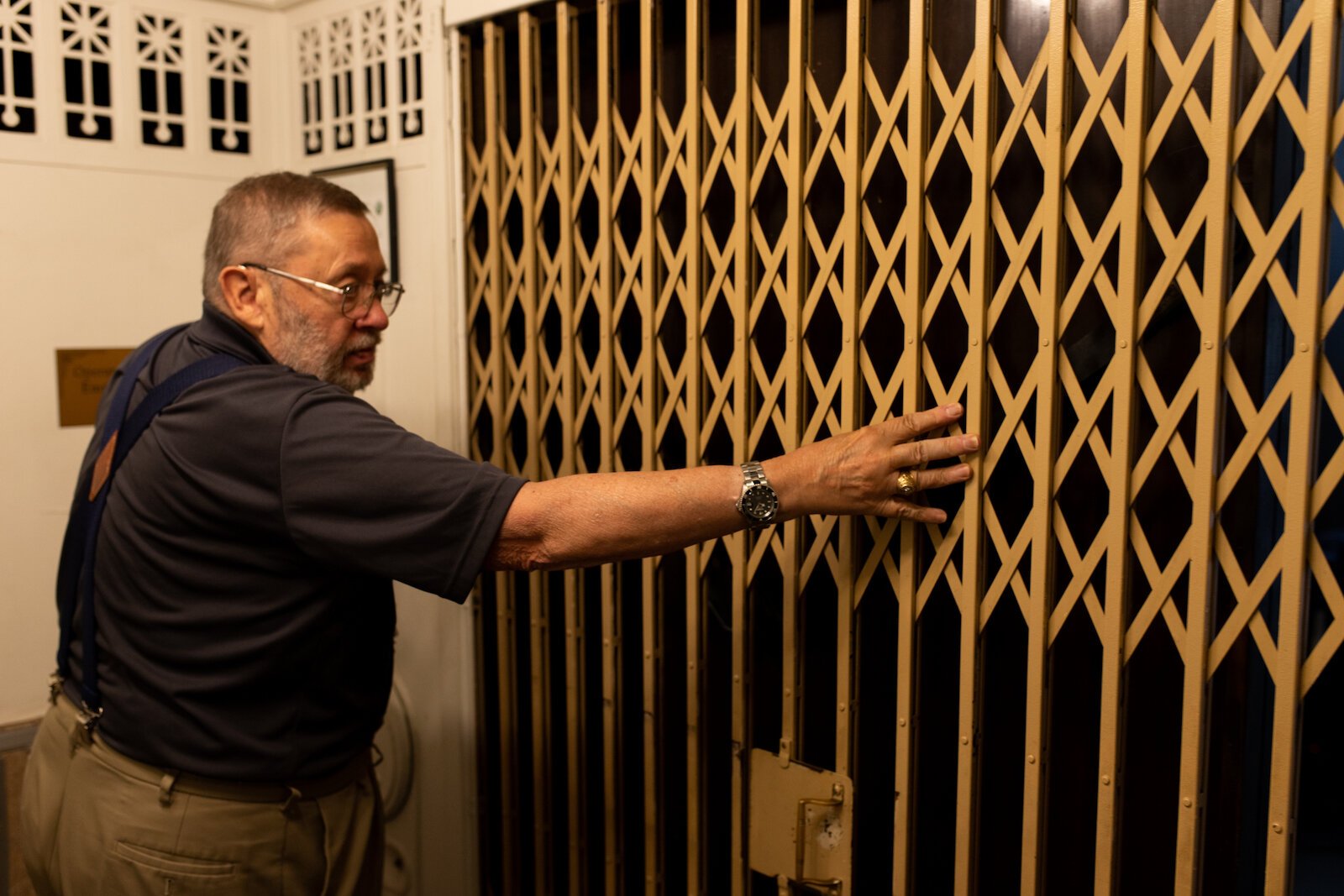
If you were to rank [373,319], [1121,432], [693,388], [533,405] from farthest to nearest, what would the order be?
[533,405] → [693,388] → [373,319] → [1121,432]

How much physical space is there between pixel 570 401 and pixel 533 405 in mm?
115

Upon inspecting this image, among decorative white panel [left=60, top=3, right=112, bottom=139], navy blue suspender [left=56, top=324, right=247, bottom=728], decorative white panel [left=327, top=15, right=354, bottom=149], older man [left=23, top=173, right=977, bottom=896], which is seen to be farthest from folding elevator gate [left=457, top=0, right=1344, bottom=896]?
decorative white panel [left=60, top=3, right=112, bottom=139]

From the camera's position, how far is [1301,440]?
4.51 feet

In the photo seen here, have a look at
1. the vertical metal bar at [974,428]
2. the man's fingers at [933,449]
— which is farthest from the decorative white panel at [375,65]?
the man's fingers at [933,449]

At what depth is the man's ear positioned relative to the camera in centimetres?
176

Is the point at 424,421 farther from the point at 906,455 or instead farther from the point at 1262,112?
the point at 1262,112

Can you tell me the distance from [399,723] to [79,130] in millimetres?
1521

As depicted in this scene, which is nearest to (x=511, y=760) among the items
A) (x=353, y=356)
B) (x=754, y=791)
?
(x=754, y=791)

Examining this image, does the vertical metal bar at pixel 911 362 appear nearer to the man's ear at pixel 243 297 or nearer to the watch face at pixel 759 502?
the watch face at pixel 759 502

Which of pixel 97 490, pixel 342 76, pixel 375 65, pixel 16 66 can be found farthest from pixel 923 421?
pixel 16 66

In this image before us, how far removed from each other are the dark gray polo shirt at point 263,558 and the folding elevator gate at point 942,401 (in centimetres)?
56

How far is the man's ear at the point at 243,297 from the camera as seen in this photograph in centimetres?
176

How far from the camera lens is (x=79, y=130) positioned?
8.25ft

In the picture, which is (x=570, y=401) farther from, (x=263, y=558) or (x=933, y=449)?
(x=933, y=449)
